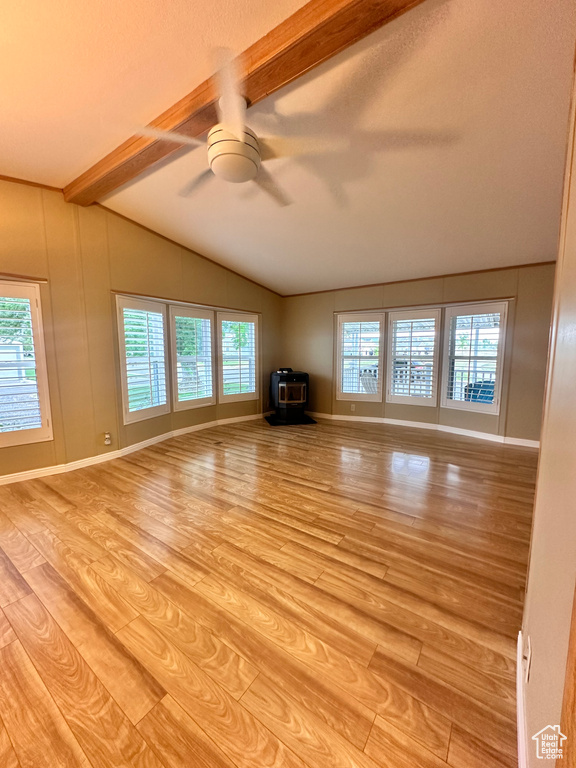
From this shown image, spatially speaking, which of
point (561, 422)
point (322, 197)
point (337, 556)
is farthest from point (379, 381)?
point (561, 422)

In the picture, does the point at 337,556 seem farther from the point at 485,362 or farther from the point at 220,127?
the point at 485,362

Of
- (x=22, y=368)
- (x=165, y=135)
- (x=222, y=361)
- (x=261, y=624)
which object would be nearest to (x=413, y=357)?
(x=222, y=361)

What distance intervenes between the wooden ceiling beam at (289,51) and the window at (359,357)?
12.8 feet

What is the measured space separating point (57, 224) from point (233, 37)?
269 centimetres

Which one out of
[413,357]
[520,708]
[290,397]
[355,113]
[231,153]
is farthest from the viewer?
[290,397]

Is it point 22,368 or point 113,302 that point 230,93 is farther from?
point 22,368

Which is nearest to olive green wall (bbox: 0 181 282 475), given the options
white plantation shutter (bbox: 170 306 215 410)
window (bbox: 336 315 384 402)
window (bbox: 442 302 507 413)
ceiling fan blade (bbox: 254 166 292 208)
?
white plantation shutter (bbox: 170 306 215 410)

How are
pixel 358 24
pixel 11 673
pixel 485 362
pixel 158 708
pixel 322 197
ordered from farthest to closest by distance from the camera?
pixel 485 362 → pixel 322 197 → pixel 358 24 → pixel 11 673 → pixel 158 708

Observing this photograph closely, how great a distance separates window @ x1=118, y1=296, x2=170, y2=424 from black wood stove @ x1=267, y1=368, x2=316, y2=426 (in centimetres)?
202

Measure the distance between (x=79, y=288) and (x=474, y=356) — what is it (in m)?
5.47

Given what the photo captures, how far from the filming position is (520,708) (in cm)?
107

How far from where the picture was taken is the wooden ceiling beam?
144cm

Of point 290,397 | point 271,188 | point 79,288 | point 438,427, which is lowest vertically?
point 438,427

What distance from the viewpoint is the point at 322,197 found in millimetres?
2982
